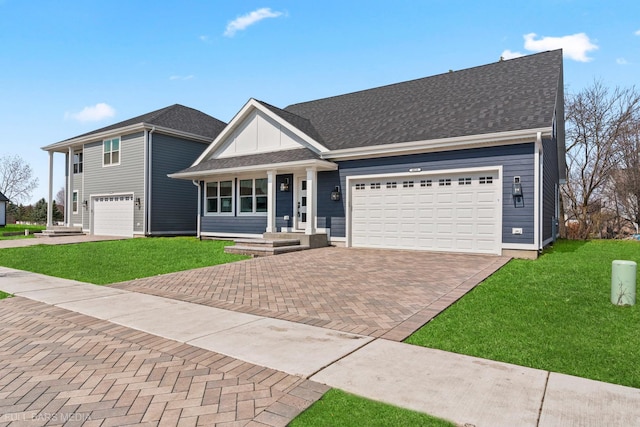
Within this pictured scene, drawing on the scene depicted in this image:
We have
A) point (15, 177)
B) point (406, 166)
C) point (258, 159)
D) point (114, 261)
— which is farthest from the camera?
point (15, 177)

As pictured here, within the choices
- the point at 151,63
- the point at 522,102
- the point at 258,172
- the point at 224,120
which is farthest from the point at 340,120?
the point at 224,120

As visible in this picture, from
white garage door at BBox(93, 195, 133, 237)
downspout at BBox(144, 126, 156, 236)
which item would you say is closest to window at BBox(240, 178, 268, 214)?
downspout at BBox(144, 126, 156, 236)

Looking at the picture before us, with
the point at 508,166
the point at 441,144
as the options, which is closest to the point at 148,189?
the point at 441,144

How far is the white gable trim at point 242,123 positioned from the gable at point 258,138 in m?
0.06

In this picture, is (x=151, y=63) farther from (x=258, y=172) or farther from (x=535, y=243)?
(x=535, y=243)

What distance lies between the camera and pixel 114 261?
1076 centimetres

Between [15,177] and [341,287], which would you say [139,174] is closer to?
[341,287]

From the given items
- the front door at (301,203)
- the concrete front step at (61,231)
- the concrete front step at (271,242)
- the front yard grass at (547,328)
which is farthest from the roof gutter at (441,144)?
the concrete front step at (61,231)

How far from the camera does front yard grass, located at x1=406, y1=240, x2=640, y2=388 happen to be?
3398 mm

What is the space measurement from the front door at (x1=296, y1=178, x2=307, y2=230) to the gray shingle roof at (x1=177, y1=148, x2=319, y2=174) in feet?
3.98

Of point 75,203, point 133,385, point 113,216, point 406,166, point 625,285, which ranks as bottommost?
point 133,385

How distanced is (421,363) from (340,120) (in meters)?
13.9

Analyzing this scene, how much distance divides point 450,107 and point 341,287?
31.3 ft

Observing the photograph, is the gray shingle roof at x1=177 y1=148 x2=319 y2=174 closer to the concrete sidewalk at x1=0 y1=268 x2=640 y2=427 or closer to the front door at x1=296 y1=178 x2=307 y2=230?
the front door at x1=296 y1=178 x2=307 y2=230
